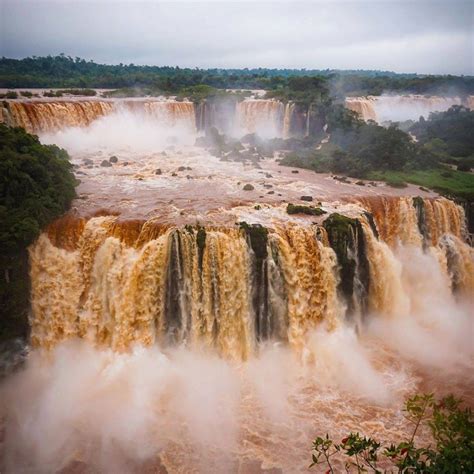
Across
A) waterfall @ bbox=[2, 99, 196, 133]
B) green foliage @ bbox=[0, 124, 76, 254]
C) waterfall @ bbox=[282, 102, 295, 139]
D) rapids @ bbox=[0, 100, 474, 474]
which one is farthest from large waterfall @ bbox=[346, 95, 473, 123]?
green foliage @ bbox=[0, 124, 76, 254]

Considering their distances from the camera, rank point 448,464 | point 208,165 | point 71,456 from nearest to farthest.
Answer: point 448,464
point 71,456
point 208,165

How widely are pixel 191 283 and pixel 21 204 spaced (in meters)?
6.37

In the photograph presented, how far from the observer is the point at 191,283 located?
45.9 feet

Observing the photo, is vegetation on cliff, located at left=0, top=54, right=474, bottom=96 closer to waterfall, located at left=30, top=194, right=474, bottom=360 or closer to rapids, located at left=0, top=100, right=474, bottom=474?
rapids, located at left=0, top=100, right=474, bottom=474

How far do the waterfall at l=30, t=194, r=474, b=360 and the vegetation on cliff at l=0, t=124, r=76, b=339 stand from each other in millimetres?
456

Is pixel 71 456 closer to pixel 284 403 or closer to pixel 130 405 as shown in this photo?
pixel 130 405

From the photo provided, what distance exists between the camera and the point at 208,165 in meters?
25.4

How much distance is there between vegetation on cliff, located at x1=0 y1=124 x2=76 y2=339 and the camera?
540 inches

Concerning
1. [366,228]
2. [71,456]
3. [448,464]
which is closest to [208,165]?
[366,228]

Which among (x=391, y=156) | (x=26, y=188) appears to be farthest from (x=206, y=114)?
(x=26, y=188)

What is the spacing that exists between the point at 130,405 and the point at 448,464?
9164 millimetres

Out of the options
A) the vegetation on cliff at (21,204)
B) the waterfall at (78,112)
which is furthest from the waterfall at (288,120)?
the vegetation on cliff at (21,204)

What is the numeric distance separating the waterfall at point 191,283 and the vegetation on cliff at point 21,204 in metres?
0.46

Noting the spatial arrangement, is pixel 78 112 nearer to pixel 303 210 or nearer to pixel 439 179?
Answer: pixel 303 210
